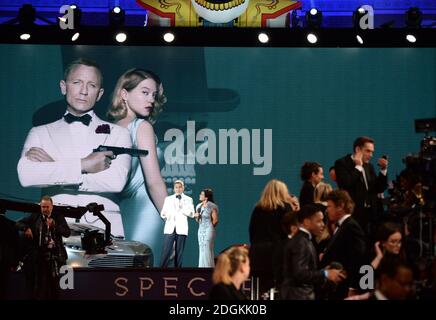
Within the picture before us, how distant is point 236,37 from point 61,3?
3456 millimetres

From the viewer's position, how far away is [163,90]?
11859mm

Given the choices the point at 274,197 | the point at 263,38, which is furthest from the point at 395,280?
the point at 263,38

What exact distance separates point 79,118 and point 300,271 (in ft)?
20.1

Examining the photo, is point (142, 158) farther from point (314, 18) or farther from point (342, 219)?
point (342, 219)

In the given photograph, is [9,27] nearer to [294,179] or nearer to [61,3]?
[61,3]

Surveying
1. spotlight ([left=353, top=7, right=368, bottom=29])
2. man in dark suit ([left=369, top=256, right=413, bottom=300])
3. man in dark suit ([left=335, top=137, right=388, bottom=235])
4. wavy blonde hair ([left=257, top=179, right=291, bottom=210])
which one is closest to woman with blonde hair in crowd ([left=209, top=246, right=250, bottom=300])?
man in dark suit ([left=369, top=256, right=413, bottom=300])

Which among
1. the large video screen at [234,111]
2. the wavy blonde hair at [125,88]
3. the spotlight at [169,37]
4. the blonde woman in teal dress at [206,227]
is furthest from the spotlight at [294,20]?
the blonde woman in teal dress at [206,227]

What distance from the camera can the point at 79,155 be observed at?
11.7 metres

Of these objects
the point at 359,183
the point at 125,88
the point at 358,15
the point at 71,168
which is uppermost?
the point at 358,15

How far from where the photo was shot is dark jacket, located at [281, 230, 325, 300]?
636cm

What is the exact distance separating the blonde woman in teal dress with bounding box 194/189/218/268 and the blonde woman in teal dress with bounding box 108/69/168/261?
51cm

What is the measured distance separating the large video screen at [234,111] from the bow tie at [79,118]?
0.11 metres

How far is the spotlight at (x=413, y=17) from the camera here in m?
13.0

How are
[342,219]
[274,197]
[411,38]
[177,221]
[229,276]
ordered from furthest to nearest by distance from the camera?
[177,221] < [411,38] < [274,197] < [342,219] < [229,276]
